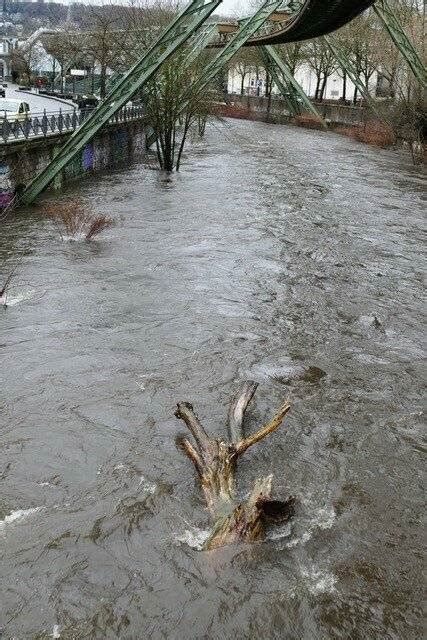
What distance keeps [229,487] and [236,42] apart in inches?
1204

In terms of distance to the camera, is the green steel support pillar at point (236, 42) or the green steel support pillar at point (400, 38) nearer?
the green steel support pillar at point (236, 42)

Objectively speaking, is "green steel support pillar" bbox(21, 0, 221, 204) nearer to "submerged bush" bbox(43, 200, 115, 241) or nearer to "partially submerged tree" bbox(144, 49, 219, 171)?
"submerged bush" bbox(43, 200, 115, 241)

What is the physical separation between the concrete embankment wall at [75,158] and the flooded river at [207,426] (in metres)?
2.55

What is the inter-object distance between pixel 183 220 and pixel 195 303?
867 cm

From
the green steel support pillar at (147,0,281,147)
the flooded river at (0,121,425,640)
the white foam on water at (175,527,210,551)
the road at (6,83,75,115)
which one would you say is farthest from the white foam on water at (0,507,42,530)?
the road at (6,83,75,115)

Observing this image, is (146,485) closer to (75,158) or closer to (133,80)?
(133,80)

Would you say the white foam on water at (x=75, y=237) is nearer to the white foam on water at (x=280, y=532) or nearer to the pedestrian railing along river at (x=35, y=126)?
the pedestrian railing along river at (x=35, y=126)

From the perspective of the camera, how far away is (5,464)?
8.38m

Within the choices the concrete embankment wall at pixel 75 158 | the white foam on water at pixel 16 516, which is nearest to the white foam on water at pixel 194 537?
the white foam on water at pixel 16 516

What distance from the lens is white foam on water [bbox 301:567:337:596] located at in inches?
260

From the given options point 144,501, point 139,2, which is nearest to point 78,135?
point 144,501

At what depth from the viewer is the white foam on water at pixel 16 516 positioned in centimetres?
734

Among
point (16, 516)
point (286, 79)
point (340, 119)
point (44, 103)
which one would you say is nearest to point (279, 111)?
point (340, 119)

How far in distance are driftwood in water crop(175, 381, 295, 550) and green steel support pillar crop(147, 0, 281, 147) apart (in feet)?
80.0
